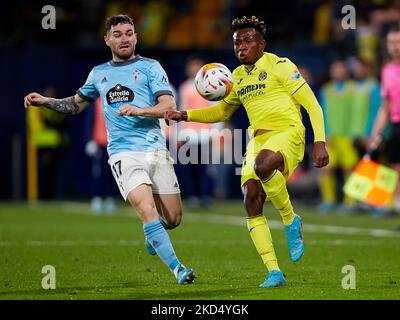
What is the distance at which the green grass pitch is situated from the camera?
28.5ft

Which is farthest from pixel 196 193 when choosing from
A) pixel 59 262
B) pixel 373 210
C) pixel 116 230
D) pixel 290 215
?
pixel 290 215

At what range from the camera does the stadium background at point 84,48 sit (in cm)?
2255

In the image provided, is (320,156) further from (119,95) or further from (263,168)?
(119,95)

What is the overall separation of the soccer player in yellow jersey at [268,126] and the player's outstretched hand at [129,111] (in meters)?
0.33

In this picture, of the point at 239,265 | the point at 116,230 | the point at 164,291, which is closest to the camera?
the point at 164,291

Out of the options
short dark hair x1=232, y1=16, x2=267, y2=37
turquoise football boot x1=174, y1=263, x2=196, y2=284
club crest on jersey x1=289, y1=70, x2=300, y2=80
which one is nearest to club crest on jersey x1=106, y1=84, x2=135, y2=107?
short dark hair x1=232, y1=16, x2=267, y2=37

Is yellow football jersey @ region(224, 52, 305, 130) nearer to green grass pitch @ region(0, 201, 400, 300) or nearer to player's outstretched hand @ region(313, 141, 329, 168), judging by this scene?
player's outstretched hand @ region(313, 141, 329, 168)

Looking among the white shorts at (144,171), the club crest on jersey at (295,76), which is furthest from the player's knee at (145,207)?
the club crest on jersey at (295,76)

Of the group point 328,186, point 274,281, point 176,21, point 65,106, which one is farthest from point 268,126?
point 176,21

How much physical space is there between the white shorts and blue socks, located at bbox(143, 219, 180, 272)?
1.28 ft

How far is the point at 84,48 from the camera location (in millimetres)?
22656

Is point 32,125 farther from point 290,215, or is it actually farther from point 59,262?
point 290,215

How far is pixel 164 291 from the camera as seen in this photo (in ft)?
28.3

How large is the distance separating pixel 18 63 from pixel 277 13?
556 centimetres
